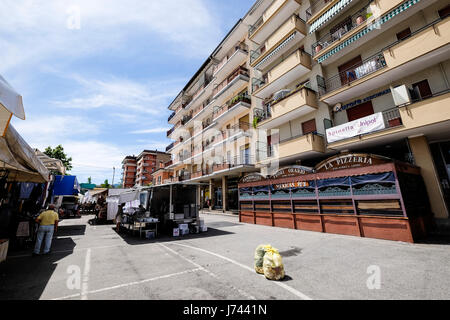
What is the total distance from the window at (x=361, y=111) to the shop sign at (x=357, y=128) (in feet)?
5.78

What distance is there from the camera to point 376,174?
309 inches

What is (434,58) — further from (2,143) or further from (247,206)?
(2,143)

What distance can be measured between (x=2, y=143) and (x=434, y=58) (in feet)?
54.7

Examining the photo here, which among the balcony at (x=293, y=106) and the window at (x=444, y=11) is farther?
the balcony at (x=293, y=106)

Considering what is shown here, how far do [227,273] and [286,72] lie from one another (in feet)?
50.4

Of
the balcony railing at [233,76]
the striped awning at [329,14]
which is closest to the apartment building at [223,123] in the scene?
the balcony railing at [233,76]

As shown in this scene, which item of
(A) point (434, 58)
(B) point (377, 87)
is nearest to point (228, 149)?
(B) point (377, 87)

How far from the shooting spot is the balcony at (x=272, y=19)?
52.4 feet

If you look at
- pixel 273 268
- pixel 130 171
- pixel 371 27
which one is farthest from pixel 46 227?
pixel 130 171

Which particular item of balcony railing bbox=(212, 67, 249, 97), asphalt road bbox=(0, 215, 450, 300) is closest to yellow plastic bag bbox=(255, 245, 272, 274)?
asphalt road bbox=(0, 215, 450, 300)

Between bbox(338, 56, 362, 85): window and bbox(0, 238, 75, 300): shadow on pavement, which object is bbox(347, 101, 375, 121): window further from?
bbox(0, 238, 75, 300): shadow on pavement

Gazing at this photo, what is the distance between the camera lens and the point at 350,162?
29.7 ft

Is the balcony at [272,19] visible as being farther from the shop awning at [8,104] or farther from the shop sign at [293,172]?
the shop awning at [8,104]

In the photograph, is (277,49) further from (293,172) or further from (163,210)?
(163,210)
